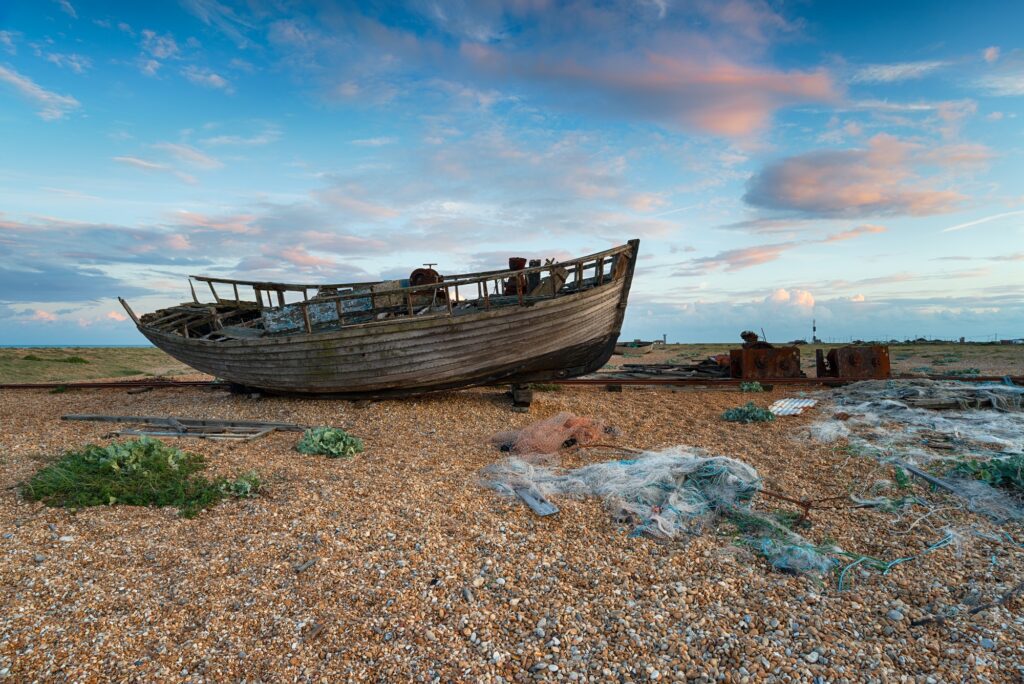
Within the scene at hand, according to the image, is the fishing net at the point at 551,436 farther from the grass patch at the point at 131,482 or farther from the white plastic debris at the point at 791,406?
the white plastic debris at the point at 791,406

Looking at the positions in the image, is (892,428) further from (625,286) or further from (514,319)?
(514,319)

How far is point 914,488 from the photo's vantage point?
6.58 meters

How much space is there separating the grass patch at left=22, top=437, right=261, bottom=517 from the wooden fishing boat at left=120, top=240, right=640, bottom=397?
462cm

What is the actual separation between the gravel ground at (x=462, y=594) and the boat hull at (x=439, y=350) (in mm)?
4728

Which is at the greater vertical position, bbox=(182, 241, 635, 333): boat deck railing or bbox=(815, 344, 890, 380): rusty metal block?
bbox=(182, 241, 635, 333): boat deck railing

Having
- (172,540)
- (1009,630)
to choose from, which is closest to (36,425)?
(172,540)

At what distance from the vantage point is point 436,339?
11.8 meters

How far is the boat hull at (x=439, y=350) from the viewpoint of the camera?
11.8m

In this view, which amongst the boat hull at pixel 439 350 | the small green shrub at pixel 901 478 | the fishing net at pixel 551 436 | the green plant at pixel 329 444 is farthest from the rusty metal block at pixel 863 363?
the green plant at pixel 329 444

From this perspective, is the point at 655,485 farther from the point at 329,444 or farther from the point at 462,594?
the point at 329,444

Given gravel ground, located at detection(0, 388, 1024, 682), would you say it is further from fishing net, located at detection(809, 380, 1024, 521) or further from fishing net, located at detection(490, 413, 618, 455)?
fishing net, located at detection(490, 413, 618, 455)

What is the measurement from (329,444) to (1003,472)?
9410 millimetres

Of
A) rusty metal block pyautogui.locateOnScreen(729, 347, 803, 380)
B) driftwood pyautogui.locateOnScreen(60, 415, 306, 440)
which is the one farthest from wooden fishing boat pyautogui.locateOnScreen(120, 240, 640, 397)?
rusty metal block pyautogui.locateOnScreen(729, 347, 803, 380)

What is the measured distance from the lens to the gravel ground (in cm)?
371
